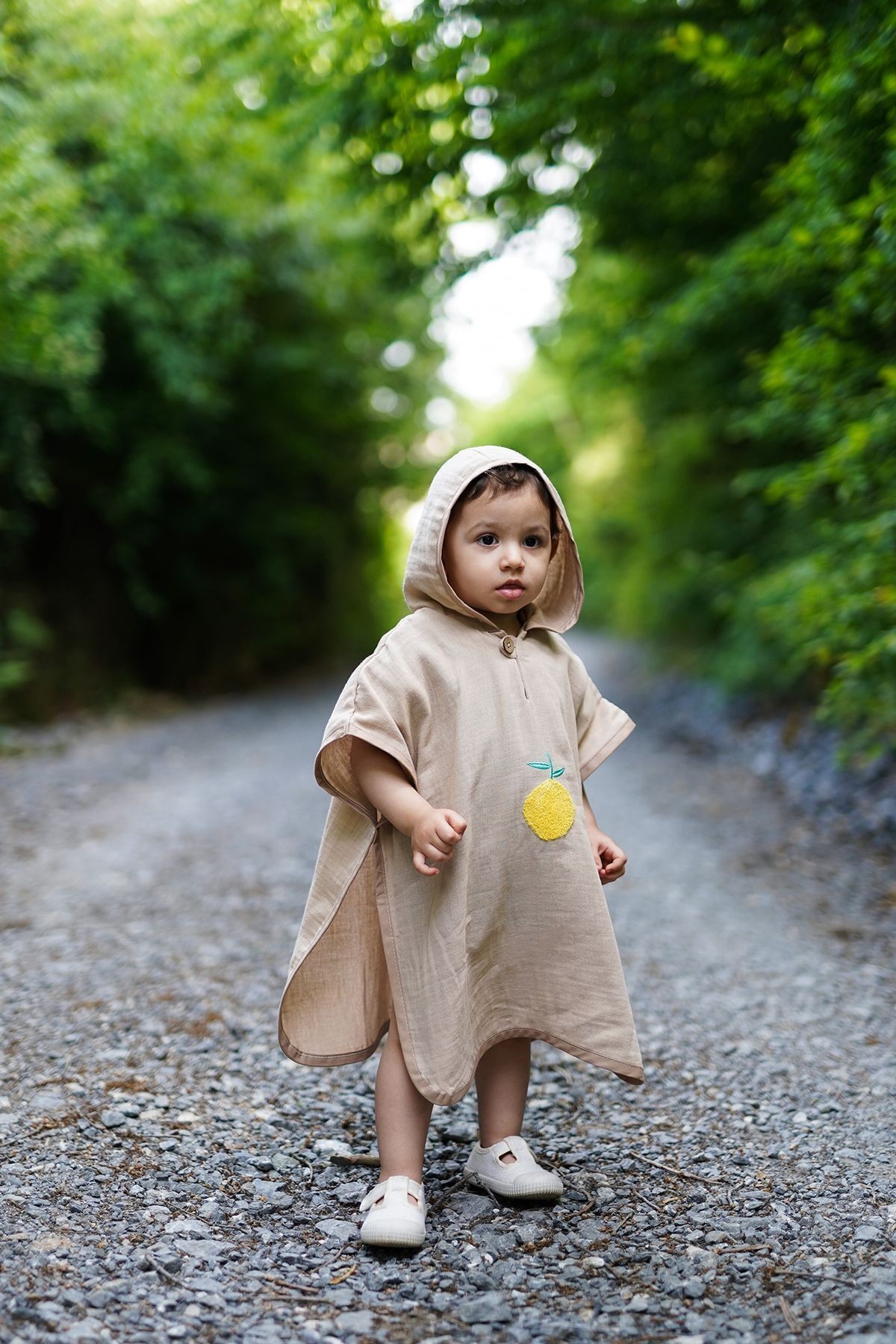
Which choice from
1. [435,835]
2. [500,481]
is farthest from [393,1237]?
[500,481]

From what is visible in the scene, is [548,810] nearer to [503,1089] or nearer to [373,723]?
[373,723]

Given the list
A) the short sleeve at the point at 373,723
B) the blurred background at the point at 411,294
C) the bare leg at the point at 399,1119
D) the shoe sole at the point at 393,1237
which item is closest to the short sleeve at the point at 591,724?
the short sleeve at the point at 373,723

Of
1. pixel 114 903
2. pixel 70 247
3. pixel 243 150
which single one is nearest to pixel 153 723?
pixel 70 247

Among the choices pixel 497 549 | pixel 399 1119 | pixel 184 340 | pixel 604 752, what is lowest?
pixel 399 1119

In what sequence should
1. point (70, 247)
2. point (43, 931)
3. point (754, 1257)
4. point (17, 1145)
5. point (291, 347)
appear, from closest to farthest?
point (754, 1257)
point (17, 1145)
point (43, 931)
point (70, 247)
point (291, 347)

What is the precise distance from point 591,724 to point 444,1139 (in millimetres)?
1100

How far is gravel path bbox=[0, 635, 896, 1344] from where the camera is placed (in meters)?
1.90

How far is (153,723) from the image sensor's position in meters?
10.9

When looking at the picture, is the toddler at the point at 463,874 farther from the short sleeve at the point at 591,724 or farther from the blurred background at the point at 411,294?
the blurred background at the point at 411,294

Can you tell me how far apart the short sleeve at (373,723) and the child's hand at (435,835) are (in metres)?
0.15

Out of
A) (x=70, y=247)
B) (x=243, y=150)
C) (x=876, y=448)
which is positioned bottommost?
(x=876, y=448)

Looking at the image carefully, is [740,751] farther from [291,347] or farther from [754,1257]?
[291,347]

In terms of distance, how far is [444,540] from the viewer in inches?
89.4

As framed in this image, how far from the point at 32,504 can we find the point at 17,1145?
10.6 meters
